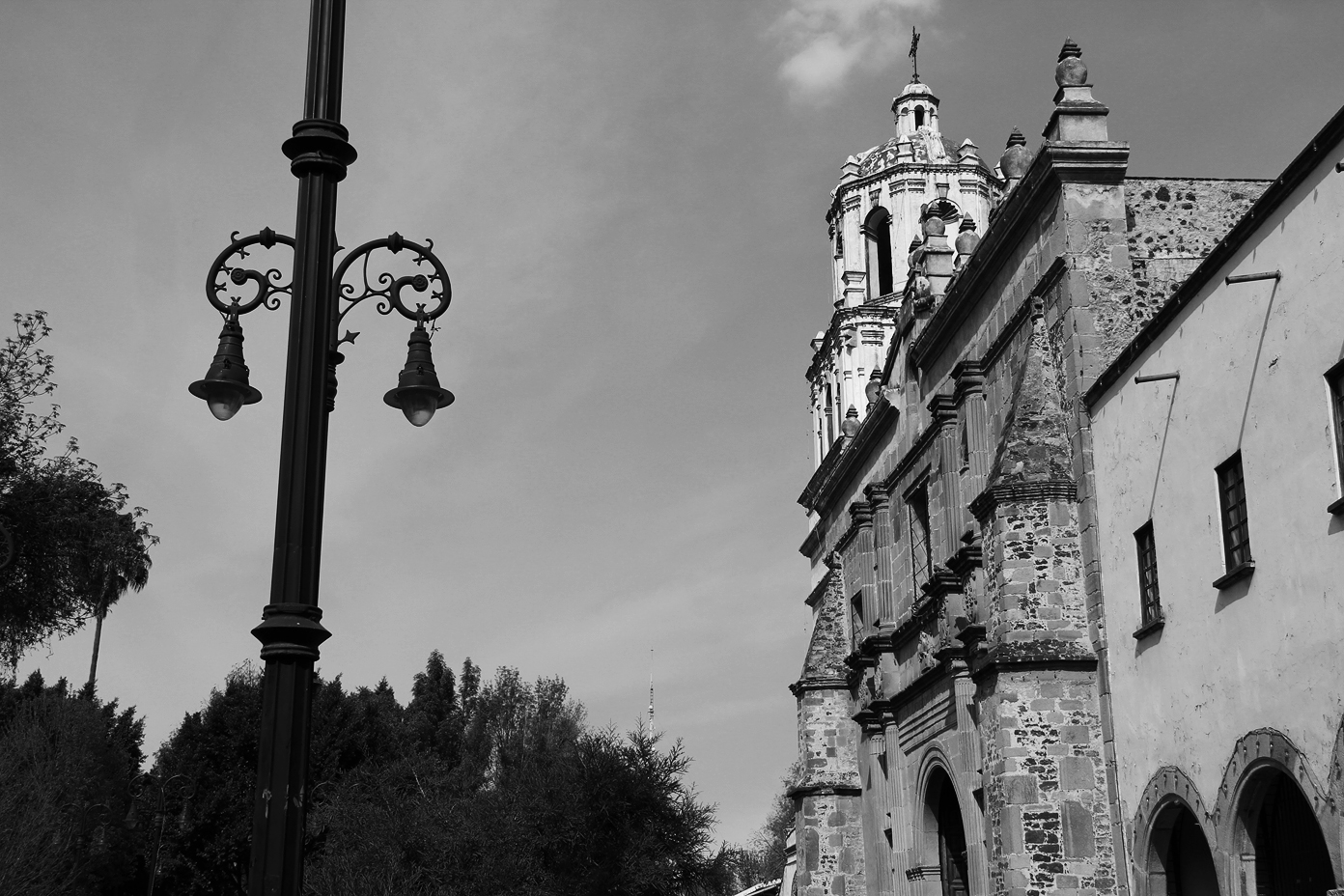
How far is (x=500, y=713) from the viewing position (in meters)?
65.7

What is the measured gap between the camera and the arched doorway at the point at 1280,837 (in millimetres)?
12781

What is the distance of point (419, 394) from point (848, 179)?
3336 centimetres

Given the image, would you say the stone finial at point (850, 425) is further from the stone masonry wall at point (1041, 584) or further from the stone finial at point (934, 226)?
the stone masonry wall at point (1041, 584)

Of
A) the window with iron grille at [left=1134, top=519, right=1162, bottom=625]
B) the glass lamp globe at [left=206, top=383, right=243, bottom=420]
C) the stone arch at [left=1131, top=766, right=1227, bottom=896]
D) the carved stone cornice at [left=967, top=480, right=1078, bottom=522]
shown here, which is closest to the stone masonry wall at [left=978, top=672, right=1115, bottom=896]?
the stone arch at [left=1131, top=766, right=1227, bottom=896]

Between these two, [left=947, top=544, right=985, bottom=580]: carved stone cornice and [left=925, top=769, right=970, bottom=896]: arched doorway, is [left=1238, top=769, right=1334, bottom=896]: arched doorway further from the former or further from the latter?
[left=925, top=769, right=970, bottom=896]: arched doorway

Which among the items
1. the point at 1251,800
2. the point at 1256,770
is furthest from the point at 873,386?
the point at 1256,770

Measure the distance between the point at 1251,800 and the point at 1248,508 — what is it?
272cm

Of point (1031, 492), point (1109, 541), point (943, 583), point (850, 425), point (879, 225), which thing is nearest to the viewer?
point (1109, 541)

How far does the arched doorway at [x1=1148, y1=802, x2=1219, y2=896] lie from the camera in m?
14.9

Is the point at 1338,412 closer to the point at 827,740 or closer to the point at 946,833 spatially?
the point at 946,833

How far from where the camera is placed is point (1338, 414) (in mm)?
11750

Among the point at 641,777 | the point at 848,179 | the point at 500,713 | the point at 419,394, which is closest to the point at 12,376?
the point at 419,394

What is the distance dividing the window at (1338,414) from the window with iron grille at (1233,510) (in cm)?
145

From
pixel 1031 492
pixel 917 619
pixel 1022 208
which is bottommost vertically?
pixel 917 619
